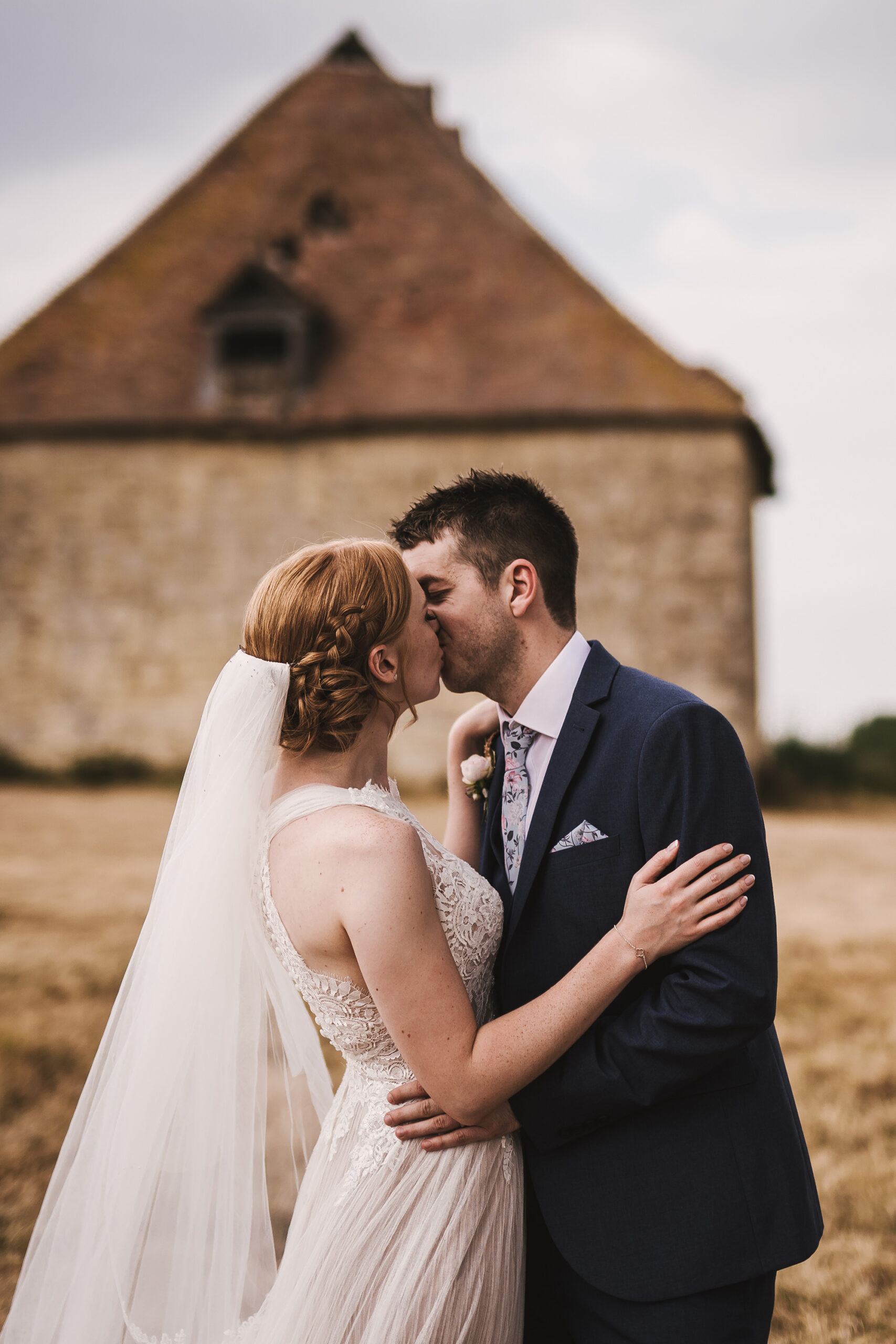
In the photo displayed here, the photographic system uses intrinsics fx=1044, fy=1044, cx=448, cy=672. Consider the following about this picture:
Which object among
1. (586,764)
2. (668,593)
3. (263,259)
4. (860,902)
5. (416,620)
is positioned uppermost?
(263,259)

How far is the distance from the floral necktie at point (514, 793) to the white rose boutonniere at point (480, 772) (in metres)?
0.20

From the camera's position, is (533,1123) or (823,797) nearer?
(533,1123)

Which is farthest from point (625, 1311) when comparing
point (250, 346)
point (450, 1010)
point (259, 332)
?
point (250, 346)

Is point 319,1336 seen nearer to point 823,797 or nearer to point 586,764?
point 586,764

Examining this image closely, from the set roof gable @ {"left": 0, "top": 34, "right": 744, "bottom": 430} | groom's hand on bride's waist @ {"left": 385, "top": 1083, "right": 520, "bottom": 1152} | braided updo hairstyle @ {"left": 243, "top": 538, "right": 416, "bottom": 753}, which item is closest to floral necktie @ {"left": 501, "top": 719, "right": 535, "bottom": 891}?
braided updo hairstyle @ {"left": 243, "top": 538, "right": 416, "bottom": 753}

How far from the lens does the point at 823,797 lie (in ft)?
62.1

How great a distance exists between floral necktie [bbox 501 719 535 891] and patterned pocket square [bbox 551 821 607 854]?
270 mm

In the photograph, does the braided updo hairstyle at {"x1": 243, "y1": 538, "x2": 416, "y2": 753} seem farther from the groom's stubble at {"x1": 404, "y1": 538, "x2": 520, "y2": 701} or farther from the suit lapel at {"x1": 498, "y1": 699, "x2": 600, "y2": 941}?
the suit lapel at {"x1": 498, "y1": 699, "x2": 600, "y2": 941}

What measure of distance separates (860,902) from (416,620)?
358 inches

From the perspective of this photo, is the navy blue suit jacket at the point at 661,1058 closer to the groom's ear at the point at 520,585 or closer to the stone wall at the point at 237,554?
the groom's ear at the point at 520,585

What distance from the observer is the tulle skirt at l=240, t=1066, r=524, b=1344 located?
6.85 ft

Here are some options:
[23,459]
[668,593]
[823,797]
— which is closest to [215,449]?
[23,459]

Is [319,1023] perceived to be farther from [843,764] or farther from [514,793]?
[843,764]

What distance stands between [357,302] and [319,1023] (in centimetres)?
1767
